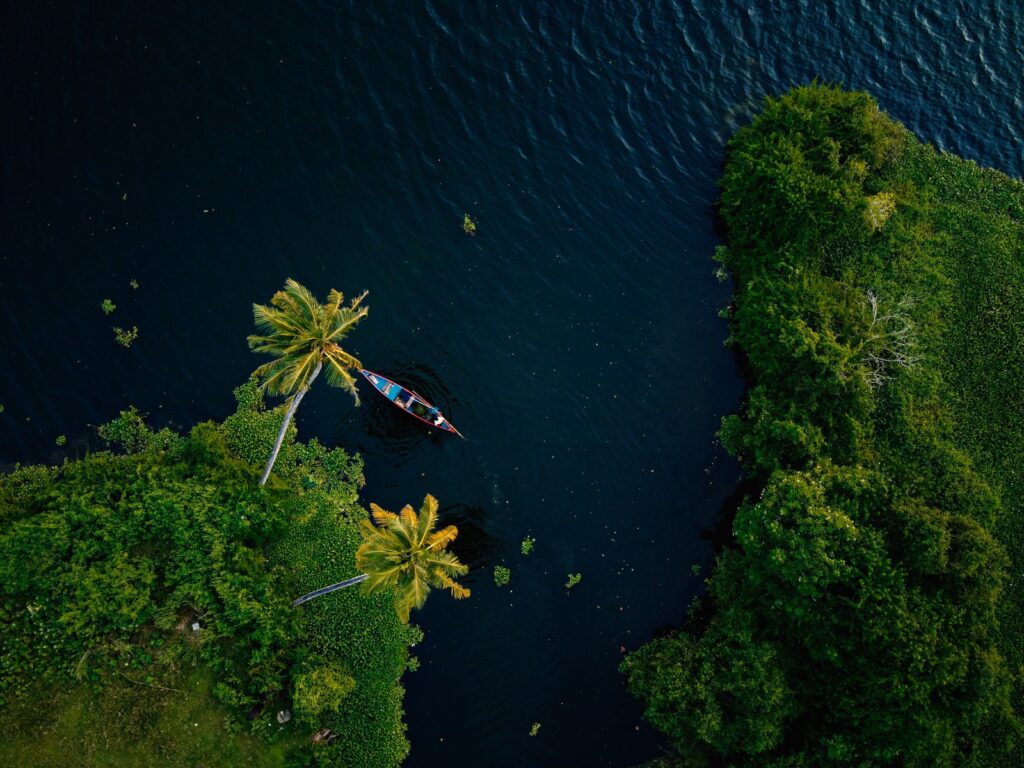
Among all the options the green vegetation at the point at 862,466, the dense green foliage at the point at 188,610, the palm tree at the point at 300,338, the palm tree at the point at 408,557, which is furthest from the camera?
the dense green foliage at the point at 188,610

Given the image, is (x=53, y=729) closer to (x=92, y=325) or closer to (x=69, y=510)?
(x=69, y=510)

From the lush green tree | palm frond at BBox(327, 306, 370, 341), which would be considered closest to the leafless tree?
palm frond at BBox(327, 306, 370, 341)

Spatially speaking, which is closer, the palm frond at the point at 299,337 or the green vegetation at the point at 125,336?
the palm frond at the point at 299,337

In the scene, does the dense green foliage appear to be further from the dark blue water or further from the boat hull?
the boat hull

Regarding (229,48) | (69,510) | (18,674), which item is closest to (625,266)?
(229,48)

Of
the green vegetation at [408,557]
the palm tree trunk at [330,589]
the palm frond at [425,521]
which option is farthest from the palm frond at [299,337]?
the palm tree trunk at [330,589]

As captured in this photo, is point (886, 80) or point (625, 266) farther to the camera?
point (886, 80)

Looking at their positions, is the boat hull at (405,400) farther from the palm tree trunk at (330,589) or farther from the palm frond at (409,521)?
the palm frond at (409,521)
